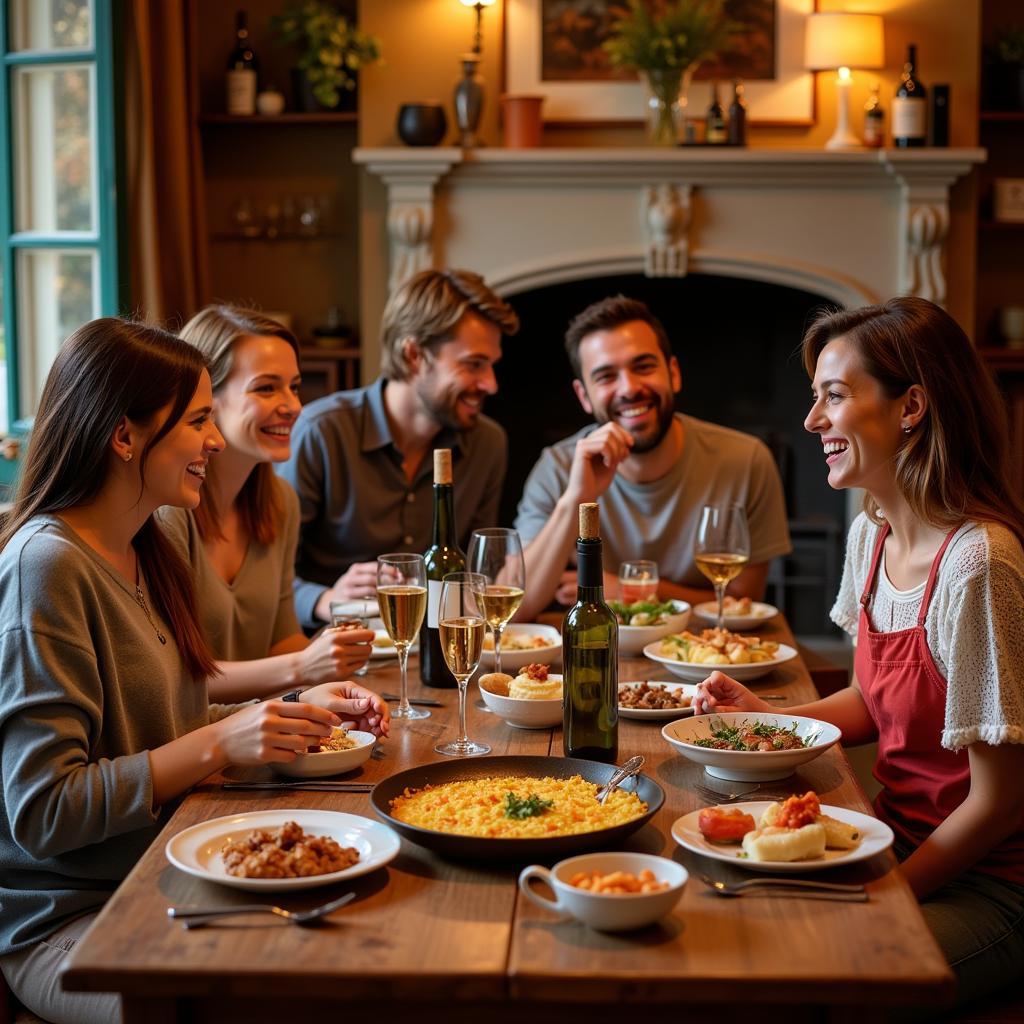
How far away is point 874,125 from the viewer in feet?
16.1

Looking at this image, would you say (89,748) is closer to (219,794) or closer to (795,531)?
(219,794)

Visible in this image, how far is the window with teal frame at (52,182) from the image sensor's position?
13.6 feet

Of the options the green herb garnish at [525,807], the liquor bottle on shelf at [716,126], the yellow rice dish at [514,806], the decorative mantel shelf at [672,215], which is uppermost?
the liquor bottle on shelf at [716,126]

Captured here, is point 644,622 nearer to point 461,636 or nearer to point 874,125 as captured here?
point 461,636

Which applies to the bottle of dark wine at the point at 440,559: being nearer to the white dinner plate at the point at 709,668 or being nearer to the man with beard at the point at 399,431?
the white dinner plate at the point at 709,668

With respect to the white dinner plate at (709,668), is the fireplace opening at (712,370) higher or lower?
higher

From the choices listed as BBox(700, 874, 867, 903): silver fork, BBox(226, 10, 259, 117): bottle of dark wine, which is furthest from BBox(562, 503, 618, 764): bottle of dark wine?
BBox(226, 10, 259, 117): bottle of dark wine

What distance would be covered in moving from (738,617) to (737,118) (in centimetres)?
301

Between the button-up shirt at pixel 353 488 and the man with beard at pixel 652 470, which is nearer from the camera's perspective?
the man with beard at pixel 652 470

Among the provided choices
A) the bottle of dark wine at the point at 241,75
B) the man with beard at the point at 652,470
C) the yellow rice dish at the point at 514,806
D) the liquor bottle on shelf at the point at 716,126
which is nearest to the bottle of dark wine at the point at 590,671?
the yellow rice dish at the point at 514,806

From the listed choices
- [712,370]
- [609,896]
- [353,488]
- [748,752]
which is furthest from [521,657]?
[712,370]

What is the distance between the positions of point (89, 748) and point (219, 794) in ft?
0.57

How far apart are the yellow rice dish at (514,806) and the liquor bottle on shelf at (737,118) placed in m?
3.93

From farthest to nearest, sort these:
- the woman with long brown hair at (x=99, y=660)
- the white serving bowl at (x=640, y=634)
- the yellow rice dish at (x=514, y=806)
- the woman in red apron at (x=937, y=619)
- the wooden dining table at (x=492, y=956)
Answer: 1. the white serving bowl at (x=640, y=634)
2. the woman in red apron at (x=937, y=619)
3. the woman with long brown hair at (x=99, y=660)
4. the yellow rice dish at (x=514, y=806)
5. the wooden dining table at (x=492, y=956)
